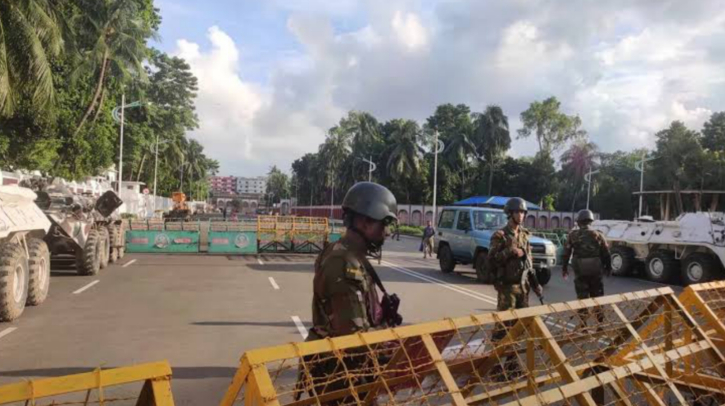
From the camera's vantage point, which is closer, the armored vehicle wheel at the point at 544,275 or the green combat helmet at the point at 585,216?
the green combat helmet at the point at 585,216

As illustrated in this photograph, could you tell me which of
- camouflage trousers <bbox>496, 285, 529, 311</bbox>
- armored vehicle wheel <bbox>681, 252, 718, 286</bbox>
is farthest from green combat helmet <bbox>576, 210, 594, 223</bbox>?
armored vehicle wheel <bbox>681, 252, 718, 286</bbox>

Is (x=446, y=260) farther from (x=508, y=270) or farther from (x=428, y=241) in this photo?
(x=508, y=270)

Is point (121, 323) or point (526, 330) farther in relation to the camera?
point (121, 323)

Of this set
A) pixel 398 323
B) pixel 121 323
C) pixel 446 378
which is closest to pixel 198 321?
pixel 121 323

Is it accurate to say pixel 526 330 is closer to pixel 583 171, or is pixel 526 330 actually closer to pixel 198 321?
pixel 198 321

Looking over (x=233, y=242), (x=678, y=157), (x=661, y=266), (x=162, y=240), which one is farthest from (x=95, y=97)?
(x=678, y=157)

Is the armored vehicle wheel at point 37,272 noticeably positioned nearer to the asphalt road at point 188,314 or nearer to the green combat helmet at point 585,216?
the asphalt road at point 188,314

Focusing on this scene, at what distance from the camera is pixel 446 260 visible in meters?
16.5

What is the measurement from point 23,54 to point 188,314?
1278 cm

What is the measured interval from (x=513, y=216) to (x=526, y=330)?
3330 mm

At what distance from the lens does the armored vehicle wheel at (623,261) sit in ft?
57.4

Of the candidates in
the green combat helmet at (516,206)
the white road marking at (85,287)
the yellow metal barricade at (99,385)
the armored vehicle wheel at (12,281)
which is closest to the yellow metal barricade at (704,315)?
the green combat helmet at (516,206)

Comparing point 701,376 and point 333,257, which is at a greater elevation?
point 333,257

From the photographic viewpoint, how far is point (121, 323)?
8.56 meters
